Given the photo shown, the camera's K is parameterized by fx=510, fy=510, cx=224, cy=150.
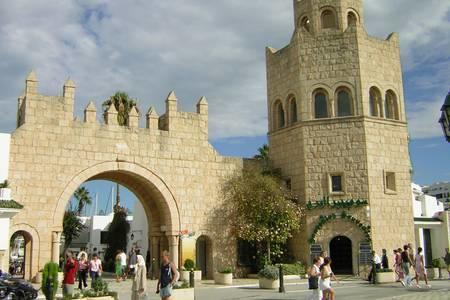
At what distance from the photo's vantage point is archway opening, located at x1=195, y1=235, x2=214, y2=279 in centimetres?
2202

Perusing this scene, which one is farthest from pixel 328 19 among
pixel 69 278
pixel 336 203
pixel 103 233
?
pixel 103 233

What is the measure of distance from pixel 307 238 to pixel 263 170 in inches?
150

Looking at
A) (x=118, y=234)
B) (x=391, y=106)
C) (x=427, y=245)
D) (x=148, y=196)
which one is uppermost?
(x=391, y=106)

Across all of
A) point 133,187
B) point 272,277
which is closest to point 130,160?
point 133,187

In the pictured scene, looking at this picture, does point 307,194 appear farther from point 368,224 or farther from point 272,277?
point 272,277

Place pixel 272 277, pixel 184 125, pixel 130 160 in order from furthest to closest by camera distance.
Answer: pixel 184 125 < pixel 130 160 < pixel 272 277

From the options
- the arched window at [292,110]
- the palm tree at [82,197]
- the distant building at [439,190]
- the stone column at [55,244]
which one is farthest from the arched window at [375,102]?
the distant building at [439,190]

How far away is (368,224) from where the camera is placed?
20828 mm

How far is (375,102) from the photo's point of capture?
22.5 metres

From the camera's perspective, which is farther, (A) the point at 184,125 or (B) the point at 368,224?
(A) the point at 184,125

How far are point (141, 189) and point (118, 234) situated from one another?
1374 centimetres

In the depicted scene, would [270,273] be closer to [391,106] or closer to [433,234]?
[391,106]

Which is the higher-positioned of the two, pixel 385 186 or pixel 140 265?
pixel 385 186

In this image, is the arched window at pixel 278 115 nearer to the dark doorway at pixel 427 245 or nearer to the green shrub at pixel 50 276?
the dark doorway at pixel 427 245
